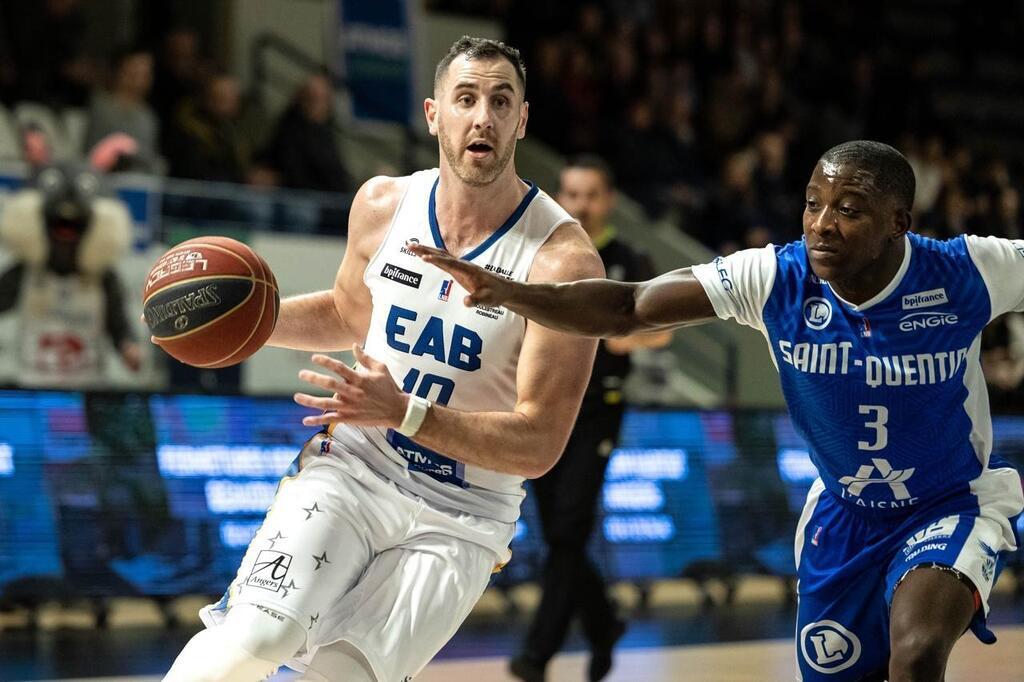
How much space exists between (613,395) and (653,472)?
9.77 feet

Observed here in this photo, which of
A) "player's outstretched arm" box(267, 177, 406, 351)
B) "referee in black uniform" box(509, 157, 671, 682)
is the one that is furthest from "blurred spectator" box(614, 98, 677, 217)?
"player's outstretched arm" box(267, 177, 406, 351)

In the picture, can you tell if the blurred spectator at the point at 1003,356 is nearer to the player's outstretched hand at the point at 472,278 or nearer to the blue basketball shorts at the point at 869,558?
the blue basketball shorts at the point at 869,558

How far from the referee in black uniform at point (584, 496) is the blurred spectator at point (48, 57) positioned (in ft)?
20.3

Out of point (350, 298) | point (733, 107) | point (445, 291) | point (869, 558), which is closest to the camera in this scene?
point (445, 291)

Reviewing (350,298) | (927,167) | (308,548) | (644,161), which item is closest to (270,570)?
(308,548)

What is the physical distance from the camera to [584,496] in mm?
6590

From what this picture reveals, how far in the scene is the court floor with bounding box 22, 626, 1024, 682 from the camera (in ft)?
22.5

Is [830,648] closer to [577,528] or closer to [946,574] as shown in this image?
[946,574]

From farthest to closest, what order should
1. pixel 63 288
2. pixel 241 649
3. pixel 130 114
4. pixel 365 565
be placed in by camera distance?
pixel 130 114
pixel 63 288
pixel 365 565
pixel 241 649

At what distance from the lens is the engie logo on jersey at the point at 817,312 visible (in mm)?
4160

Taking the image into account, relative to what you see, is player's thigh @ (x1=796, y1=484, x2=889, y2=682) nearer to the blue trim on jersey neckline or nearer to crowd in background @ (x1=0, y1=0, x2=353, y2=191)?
the blue trim on jersey neckline

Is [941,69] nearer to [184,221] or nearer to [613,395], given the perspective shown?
[184,221]

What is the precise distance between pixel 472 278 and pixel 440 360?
0.42 metres

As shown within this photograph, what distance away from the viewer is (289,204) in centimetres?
1100
